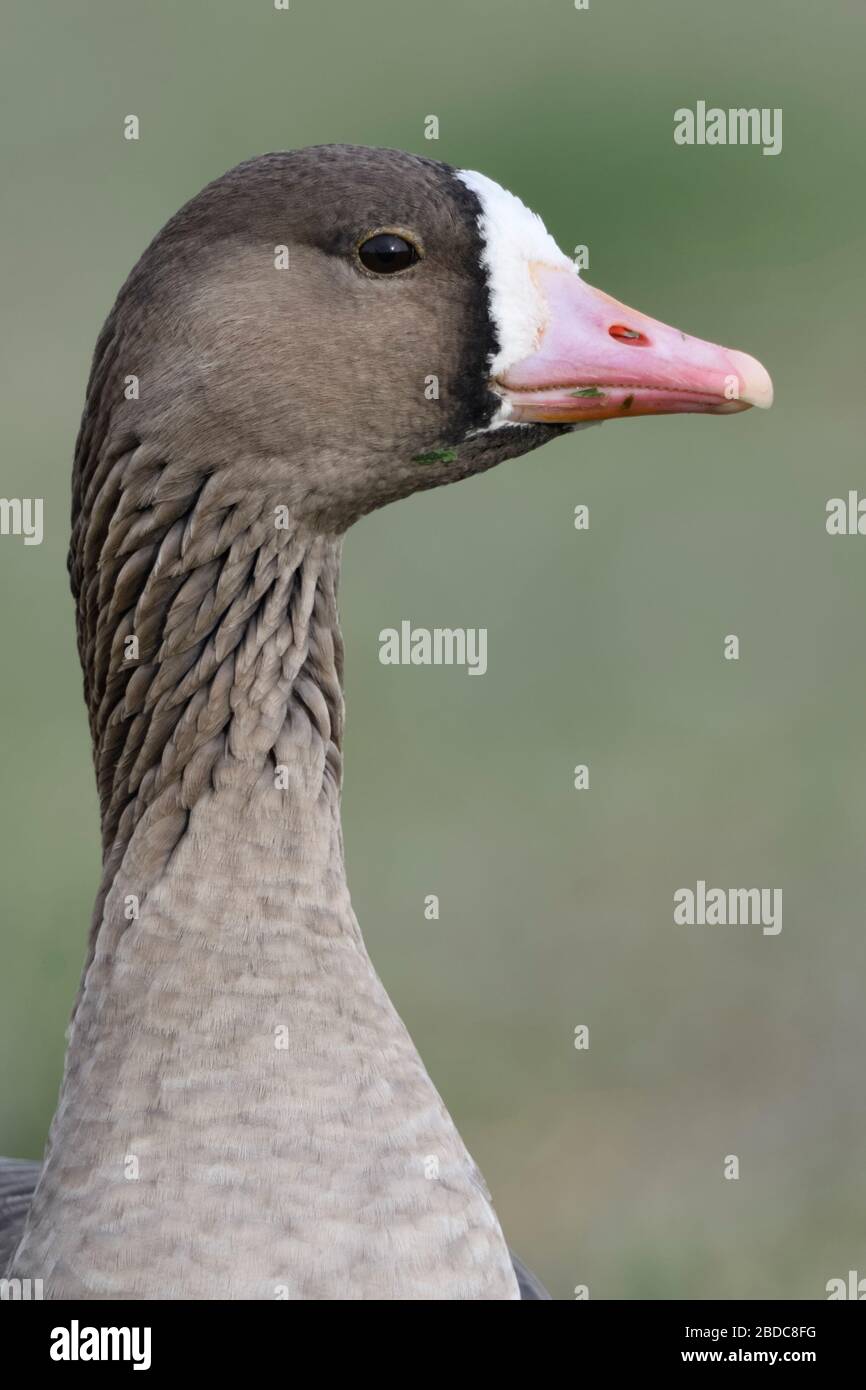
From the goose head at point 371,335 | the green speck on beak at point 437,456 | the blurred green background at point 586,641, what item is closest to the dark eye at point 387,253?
the goose head at point 371,335

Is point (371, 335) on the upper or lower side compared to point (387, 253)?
lower

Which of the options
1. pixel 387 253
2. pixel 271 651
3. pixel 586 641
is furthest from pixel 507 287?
pixel 586 641

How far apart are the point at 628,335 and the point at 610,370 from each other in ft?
0.22

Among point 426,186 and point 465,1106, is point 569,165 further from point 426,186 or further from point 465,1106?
point 426,186

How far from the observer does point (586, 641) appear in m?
6.96

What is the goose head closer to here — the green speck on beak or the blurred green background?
the green speck on beak

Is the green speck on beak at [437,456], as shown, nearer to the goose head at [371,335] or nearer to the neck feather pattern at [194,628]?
the goose head at [371,335]

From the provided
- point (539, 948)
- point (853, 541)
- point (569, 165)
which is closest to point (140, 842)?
point (539, 948)

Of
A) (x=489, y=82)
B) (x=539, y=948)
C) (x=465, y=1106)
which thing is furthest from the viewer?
(x=489, y=82)

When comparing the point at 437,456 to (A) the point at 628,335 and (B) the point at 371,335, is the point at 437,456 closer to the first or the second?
(B) the point at 371,335

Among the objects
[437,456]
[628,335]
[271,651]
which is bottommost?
[271,651]
